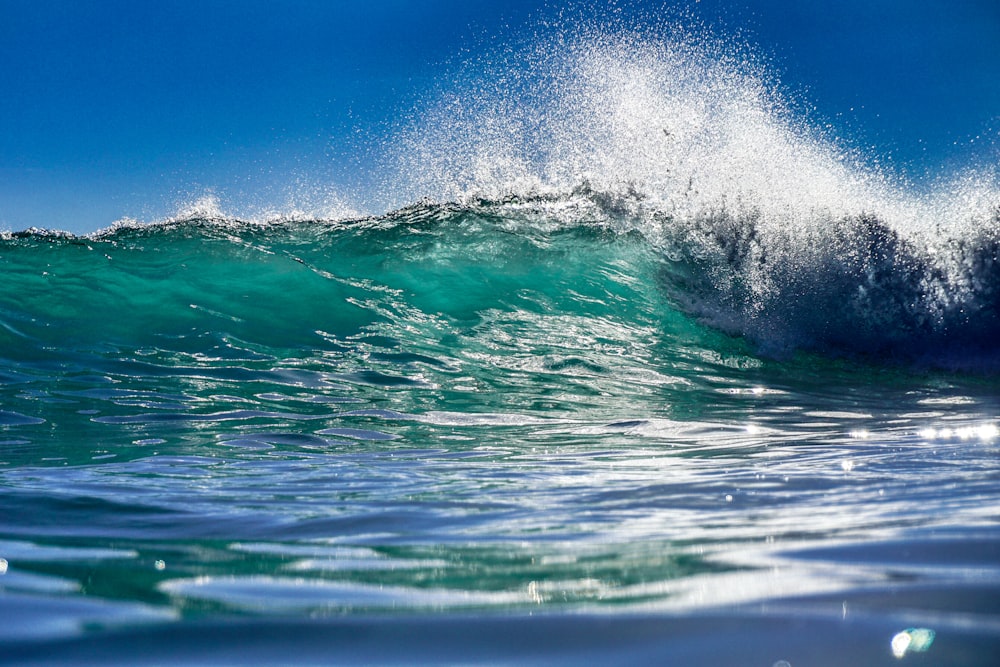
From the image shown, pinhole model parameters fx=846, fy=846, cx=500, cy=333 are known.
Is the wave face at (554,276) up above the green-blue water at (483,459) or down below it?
above

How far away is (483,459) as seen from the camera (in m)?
3.46

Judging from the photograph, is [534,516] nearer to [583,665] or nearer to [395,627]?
[395,627]

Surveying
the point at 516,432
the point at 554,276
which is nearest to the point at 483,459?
the point at 516,432

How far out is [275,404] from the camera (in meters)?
5.50

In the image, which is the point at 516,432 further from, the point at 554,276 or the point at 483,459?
the point at 554,276

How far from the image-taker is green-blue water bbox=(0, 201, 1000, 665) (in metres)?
1.11

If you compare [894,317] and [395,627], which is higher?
[894,317]

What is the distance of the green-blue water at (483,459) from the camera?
3.63ft

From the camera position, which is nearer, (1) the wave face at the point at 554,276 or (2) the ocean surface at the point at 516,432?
(2) the ocean surface at the point at 516,432

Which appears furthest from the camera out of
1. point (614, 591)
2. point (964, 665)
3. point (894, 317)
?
point (894, 317)

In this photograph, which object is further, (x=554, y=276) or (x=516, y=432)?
(x=554, y=276)

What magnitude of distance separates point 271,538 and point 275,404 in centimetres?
A: 368

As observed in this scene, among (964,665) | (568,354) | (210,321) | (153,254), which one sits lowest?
(964,665)

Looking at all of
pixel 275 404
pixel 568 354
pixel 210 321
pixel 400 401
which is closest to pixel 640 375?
pixel 568 354
